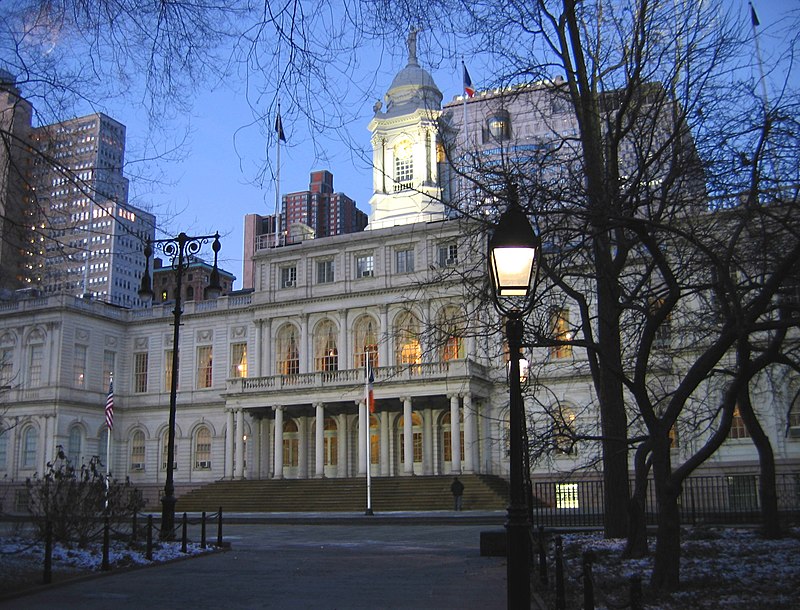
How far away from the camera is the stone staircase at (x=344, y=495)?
40469 mm

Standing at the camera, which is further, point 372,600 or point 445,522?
point 445,522

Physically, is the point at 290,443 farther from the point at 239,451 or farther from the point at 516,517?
the point at 516,517

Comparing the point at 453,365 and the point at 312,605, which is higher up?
the point at 453,365

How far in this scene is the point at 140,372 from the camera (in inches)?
2304

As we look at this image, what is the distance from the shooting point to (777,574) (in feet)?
40.4

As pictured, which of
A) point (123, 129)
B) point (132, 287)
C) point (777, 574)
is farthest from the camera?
point (132, 287)

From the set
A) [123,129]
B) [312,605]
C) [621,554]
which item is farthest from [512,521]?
[621,554]

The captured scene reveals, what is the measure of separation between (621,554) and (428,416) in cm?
3344

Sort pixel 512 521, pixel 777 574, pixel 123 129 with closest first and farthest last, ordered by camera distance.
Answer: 1. pixel 512 521
2. pixel 123 129
3. pixel 777 574

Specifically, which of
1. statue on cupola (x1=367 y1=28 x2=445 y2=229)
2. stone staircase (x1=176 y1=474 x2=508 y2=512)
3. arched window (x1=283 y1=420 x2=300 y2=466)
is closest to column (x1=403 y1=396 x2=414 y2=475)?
stone staircase (x1=176 y1=474 x2=508 y2=512)

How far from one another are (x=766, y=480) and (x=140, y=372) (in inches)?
1899

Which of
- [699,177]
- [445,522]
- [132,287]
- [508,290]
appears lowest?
[445,522]

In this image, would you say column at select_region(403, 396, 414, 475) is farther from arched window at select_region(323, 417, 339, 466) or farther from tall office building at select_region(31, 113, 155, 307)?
tall office building at select_region(31, 113, 155, 307)

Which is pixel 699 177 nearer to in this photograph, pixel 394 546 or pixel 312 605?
pixel 312 605
